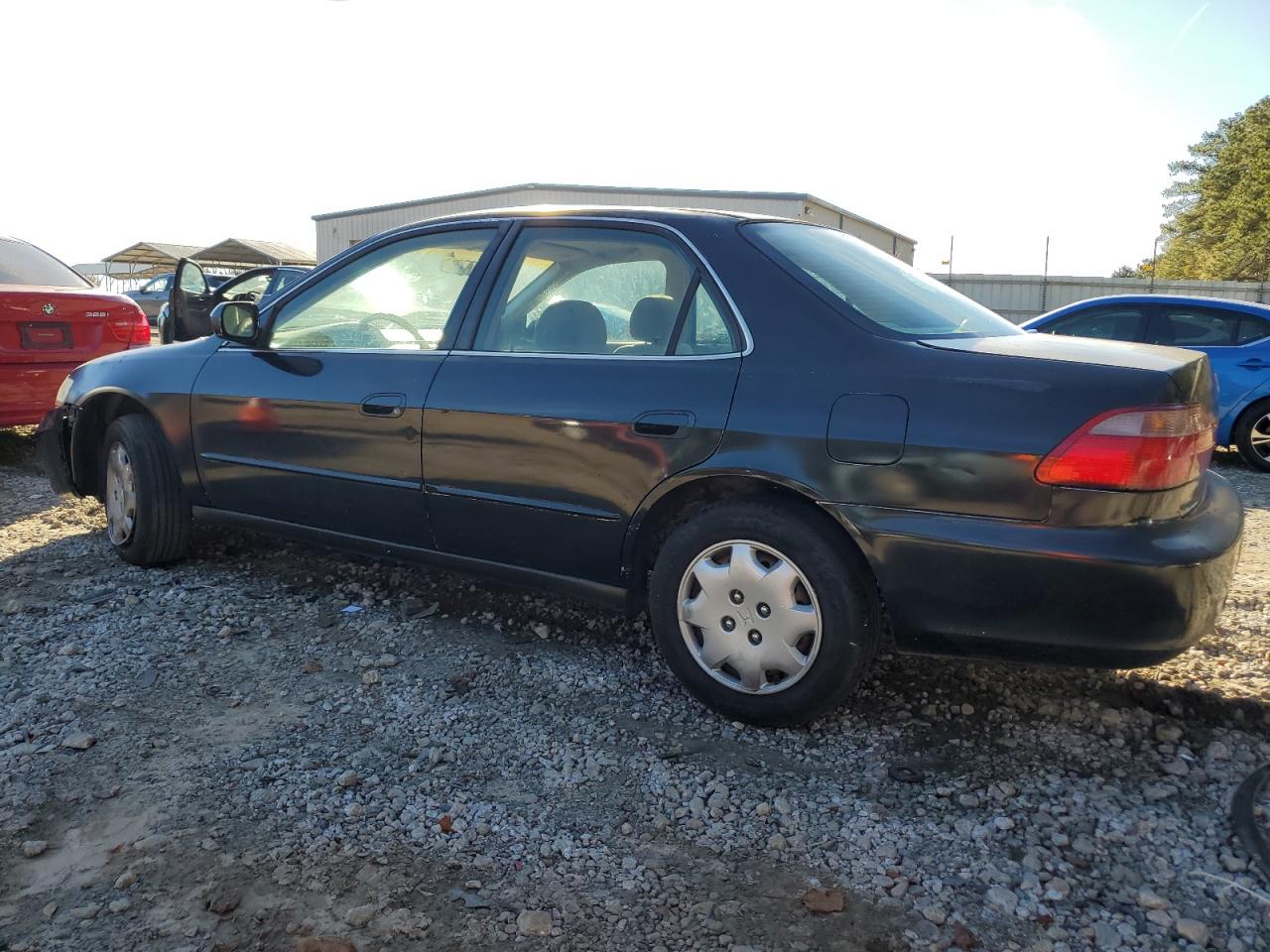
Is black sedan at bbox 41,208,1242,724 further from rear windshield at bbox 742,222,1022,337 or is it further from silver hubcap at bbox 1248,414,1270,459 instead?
silver hubcap at bbox 1248,414,1270,459

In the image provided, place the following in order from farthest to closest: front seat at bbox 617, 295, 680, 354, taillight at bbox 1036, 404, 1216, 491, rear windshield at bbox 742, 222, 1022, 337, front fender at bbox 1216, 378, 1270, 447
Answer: front fender at bbox 1216, 378, 1270, 447 < front seat at bbox 617, 295, 680, 354 < rear windshield at bbox 742, 222, 1022, 337 < taillight at bbox 1036, 404, 1216, 491

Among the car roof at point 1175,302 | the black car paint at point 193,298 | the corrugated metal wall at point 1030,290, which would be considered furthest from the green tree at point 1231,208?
the black car paint at point 193,298

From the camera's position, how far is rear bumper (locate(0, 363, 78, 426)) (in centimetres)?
615

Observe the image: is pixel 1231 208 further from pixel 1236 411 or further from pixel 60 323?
pixel 60 323

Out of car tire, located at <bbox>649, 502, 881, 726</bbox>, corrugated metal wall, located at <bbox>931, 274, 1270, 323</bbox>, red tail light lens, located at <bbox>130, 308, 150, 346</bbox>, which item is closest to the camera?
car tire, located at <bbox>649, 502, 881, 726</bbox>

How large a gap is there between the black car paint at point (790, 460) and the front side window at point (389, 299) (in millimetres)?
66

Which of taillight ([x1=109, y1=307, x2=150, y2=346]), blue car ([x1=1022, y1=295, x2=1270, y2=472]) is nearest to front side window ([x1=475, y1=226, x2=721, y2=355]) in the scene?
taillight ([x1=109, y1=307, x2=150, y2=346])

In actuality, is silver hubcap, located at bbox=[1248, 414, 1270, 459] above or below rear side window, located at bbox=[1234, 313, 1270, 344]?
below

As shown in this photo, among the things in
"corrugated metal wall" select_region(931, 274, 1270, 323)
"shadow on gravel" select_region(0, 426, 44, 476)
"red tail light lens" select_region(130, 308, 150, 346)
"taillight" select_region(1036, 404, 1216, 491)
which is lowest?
"shadow on gravel" select_region(0, 426, 44, 476)

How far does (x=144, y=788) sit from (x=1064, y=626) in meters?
2.42

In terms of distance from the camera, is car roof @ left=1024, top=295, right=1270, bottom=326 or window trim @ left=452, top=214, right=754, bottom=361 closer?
window trim @ left=452, top=214, right=754, bottom=361

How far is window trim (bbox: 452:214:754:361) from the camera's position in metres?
2.92

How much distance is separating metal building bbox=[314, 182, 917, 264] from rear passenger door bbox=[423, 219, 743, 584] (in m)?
19.6

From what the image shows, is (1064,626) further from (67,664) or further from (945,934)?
(67,664)
